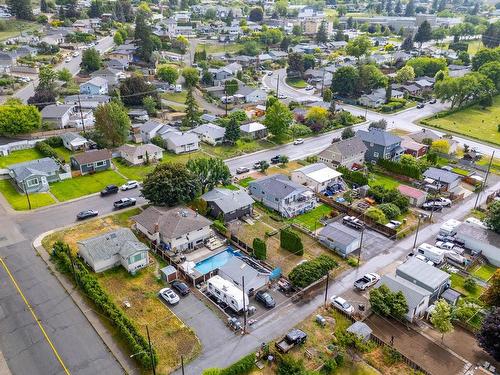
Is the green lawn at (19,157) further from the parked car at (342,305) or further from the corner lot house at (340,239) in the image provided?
the parked car at (342,305)

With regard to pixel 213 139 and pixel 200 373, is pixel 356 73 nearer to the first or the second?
pixel 213 139

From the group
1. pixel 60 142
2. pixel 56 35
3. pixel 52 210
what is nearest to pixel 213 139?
pixel 60 142

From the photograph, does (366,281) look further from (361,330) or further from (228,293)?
(228,293)

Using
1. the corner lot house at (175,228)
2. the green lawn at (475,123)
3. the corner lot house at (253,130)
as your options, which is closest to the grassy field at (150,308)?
the corner lot house at (175,228)

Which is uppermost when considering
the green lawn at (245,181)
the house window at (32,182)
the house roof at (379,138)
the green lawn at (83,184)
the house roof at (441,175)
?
the house roof at (379,138)

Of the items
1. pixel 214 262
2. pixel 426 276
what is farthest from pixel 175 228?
pixel 426 276

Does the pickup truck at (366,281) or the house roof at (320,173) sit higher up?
the house roof at (320,173)

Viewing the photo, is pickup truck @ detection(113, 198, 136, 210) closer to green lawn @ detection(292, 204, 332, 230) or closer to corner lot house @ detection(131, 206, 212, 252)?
corner lot house @ detection(131, 206, 212, 252)
